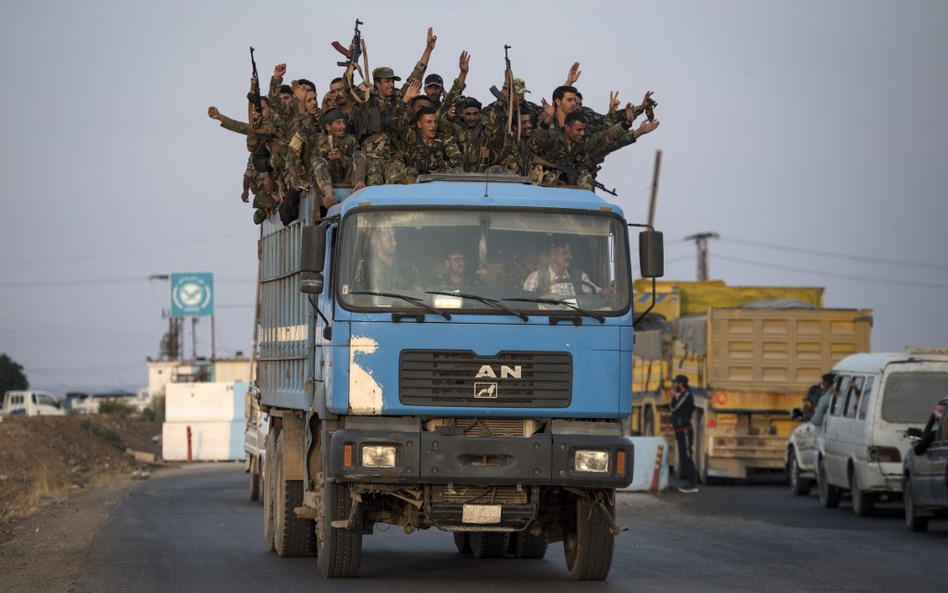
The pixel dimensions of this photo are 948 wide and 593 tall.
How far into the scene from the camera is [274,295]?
15.1m

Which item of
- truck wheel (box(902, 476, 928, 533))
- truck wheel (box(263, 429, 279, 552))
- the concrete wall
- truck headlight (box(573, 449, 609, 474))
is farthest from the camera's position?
the concrete wall

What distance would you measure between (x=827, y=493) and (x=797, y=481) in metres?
2.79

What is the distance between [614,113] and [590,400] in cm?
399

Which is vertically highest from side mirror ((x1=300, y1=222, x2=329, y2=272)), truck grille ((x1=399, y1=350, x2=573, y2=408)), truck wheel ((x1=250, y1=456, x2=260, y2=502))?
side mirror ((x1=300, y1=222, x2=329, y2=272))

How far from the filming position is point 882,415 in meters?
19.9

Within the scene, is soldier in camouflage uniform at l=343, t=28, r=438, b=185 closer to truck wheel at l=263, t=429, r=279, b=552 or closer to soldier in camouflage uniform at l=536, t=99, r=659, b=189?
soldier in camouflage uniform at l=536, t=99, r=659, b=189

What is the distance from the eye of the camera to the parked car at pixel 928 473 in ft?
55.7

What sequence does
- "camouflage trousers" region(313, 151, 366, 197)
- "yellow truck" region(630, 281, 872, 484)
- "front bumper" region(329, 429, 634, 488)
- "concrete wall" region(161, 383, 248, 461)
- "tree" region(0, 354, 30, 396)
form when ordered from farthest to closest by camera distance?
"tree" region(0, 354, 30, 396) → "concrete wall" region(161, 383, 248, 461) → "yellow truck" region(630, 281, 872, 484) → "camouflage trousers" region(313, 151, 366, 197) → "front bumper" region(329, 429, 634, 488)

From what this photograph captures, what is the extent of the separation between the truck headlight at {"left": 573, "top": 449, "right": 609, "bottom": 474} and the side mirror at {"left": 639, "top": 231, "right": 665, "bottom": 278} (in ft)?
4.64

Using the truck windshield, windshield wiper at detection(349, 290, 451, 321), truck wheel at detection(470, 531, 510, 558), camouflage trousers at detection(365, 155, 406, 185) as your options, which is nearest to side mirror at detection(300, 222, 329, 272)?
the truck windshield

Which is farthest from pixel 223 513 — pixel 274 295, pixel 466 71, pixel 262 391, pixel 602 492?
pixel 602 492

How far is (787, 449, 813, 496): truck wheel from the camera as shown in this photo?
2497 centimetres

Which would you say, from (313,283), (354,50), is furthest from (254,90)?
(313,283)

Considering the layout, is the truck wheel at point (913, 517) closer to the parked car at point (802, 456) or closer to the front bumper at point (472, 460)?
the parked car at point (802, 456)
